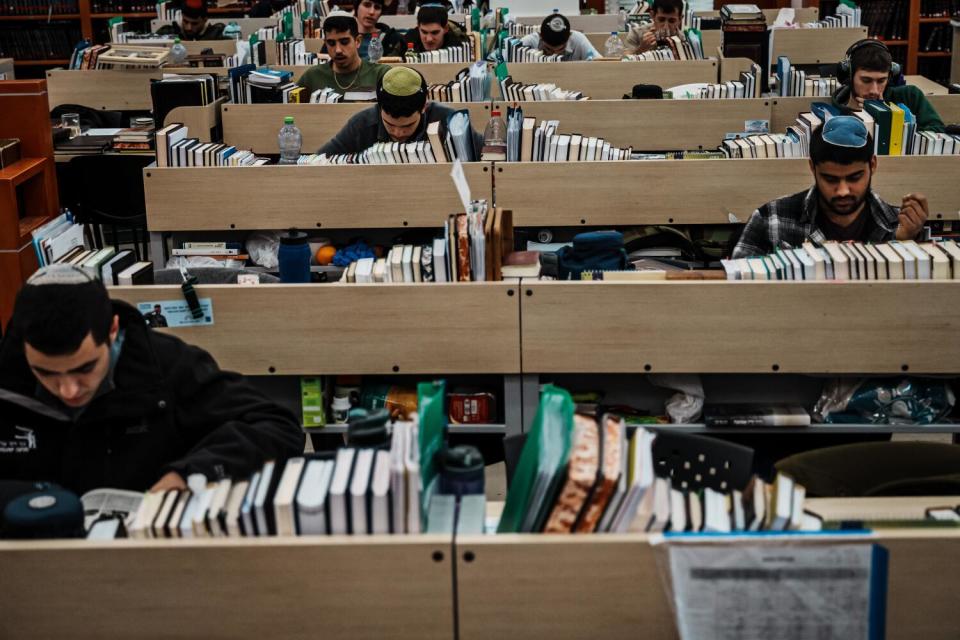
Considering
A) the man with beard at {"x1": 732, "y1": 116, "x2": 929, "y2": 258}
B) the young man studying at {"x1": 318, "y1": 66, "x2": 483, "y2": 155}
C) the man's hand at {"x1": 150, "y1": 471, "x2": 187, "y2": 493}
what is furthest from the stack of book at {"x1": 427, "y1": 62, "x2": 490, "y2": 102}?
the man's hand at {"x1": 150, "y1": 471, "x2": 187, "y2": 493}

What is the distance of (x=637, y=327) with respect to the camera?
3588 millimetres

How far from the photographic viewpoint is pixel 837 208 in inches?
152

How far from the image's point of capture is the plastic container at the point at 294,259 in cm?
382

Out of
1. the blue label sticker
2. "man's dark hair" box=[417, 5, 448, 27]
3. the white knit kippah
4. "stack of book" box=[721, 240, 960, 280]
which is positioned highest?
"man's dark hair" box=[417, 5, 448, 27]

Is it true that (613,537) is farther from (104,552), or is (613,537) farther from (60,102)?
(60,102)

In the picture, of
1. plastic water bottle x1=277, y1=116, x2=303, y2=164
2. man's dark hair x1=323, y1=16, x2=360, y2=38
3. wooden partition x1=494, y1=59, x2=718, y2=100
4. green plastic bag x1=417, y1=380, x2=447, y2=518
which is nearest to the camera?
green plastic bag x1=417, y1=380, x2=447, y2=518

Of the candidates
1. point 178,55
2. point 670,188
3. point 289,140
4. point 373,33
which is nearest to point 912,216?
point 670,188

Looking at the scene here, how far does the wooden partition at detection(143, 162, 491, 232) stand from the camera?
5.03 meters

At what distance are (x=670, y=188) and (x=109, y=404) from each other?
3186 millimetres

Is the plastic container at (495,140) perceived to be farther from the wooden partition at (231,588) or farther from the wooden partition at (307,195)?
the wooden partition at (231,588)

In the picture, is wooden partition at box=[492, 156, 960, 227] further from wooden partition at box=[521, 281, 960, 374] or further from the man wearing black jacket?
the man wearing black jacket

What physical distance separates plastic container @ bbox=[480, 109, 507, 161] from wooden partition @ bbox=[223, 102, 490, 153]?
32 centimetres

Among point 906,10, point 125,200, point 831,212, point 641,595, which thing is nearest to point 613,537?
point 641,595

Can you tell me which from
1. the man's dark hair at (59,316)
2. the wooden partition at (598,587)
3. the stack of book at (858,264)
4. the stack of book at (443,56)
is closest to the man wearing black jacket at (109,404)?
the man's dark hair at (59,316)
